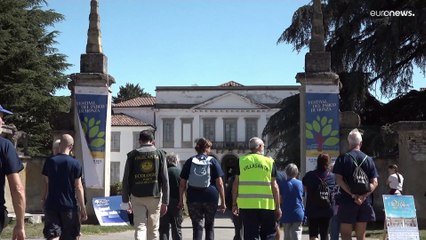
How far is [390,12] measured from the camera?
74.1 feet

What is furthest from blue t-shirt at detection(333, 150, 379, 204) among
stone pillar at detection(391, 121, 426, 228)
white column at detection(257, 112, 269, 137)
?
white column at detection(257, 112, 269, 137)

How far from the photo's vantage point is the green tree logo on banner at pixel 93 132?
16.5 meters

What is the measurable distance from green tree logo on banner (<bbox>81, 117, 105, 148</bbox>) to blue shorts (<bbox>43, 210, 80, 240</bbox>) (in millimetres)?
7778

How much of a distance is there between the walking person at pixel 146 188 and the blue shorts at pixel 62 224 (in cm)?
85

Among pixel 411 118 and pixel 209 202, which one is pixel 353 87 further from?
pixel 209 202

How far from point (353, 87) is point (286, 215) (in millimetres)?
13394

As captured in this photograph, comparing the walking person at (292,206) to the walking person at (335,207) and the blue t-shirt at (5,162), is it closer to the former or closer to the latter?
the walking person at (335,207)

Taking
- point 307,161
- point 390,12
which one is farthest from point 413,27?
point 307,161

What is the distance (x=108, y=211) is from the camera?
16.4 meters

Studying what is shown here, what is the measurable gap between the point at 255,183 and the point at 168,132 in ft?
173

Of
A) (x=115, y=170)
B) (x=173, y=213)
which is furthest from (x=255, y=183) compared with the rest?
(x=115, y=170)

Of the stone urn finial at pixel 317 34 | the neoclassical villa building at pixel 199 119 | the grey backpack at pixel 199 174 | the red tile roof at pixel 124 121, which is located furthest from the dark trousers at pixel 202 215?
the red tile roof at pixel 124 121

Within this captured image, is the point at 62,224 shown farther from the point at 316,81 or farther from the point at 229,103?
the point at 229,103

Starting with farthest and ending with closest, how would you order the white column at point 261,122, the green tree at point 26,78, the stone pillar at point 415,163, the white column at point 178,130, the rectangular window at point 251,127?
1. the rectangular window at point 251,127
2. the white column at point 178,130
3. the white column at point 261,122
4. the green tree at point 26,78
5. the stone pillar at point 415,163
